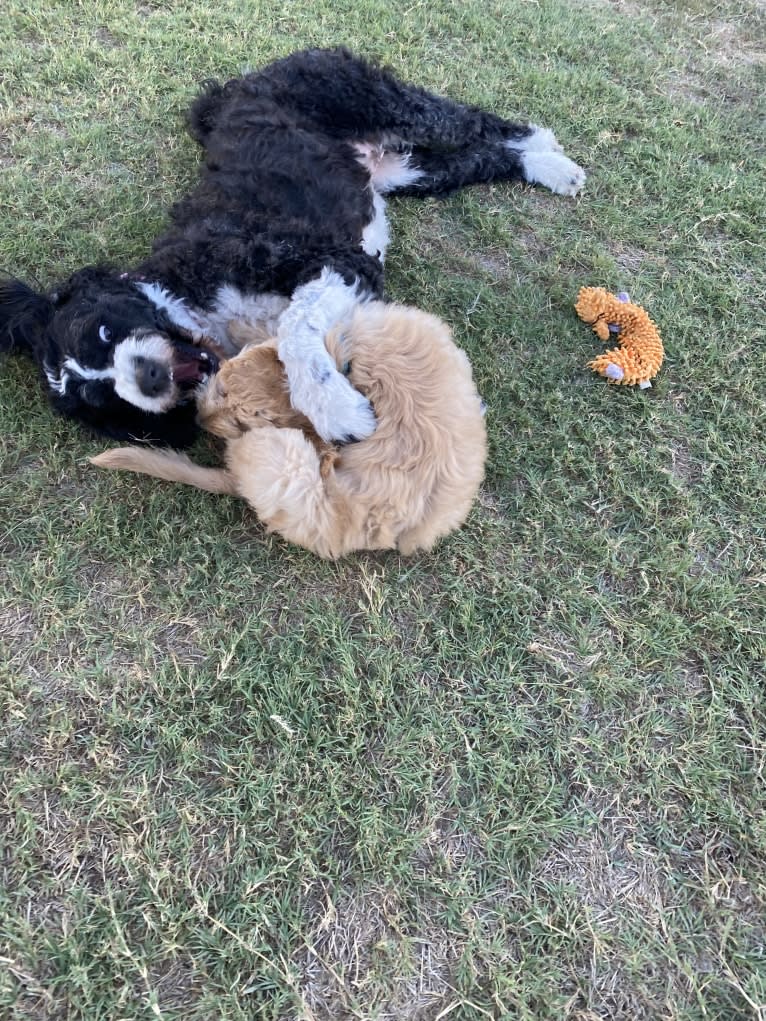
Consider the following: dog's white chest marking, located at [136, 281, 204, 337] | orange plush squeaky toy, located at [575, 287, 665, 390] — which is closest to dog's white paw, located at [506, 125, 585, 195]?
orange plush squeaky toy, located at [575, 287, 665, 390]

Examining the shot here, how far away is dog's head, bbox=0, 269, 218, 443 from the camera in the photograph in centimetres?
254

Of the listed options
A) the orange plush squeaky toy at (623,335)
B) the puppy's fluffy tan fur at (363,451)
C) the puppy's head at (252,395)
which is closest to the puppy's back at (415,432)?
the puppy's fluffy tan fur at (363,451)

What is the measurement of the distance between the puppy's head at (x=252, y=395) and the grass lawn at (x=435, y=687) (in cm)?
37

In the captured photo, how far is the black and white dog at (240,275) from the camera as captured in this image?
252 centimetres

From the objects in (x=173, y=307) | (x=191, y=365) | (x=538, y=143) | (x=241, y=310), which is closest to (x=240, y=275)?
(x=241, y=310)

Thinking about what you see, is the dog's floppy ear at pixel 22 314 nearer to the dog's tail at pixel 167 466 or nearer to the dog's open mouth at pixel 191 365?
the dog's open mouth at pixel 191 365

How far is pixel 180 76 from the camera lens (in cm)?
408

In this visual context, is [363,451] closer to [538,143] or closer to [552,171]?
[552,171]

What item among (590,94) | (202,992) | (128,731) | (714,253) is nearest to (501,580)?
(128,731)

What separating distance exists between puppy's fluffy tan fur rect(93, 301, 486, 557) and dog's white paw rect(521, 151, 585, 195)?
173 cm

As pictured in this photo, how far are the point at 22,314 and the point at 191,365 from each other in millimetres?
843

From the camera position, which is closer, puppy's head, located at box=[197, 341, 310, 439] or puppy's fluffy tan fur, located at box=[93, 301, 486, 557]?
puppy's fluffy tan fur, located at box=[93, 301, 486, 557]

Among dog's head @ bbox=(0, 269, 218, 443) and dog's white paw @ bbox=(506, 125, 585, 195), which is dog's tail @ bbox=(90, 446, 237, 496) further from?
dog's white paw @ bbox=(506, 125, 585, 195)

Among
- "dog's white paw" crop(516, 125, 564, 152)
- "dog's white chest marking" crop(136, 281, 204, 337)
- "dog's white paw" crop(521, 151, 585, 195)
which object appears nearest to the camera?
"dog's white chest marking" crop(136, 281, 204, 337)
